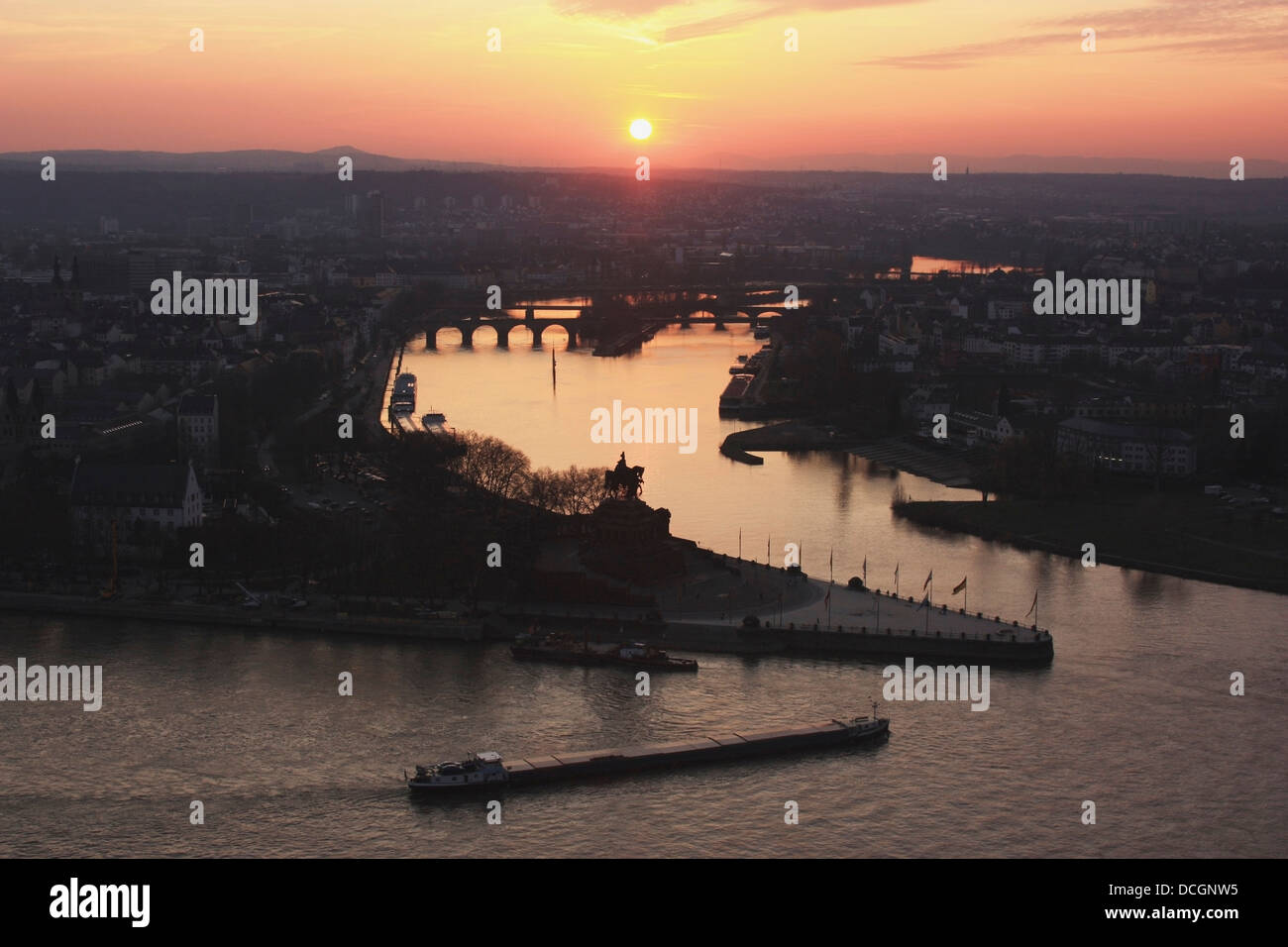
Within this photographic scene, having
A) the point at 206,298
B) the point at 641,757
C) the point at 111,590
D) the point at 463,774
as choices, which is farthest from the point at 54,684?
the point at 206,298

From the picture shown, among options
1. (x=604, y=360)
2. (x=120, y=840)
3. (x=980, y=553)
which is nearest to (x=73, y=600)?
(x=120, y=840)

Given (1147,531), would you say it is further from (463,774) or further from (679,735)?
(463,774)

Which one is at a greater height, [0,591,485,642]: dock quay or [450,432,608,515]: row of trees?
[450,432,608,515]: row of trees

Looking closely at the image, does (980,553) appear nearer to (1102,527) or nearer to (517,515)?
(1102,527)

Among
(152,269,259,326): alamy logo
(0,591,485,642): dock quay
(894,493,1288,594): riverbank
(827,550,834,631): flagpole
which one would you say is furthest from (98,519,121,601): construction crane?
(152,269,259,326): alamy logo

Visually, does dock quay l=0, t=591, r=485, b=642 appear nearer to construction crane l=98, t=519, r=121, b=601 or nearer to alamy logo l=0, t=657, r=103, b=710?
construction crane l=98, t=519, r=121, b=601
